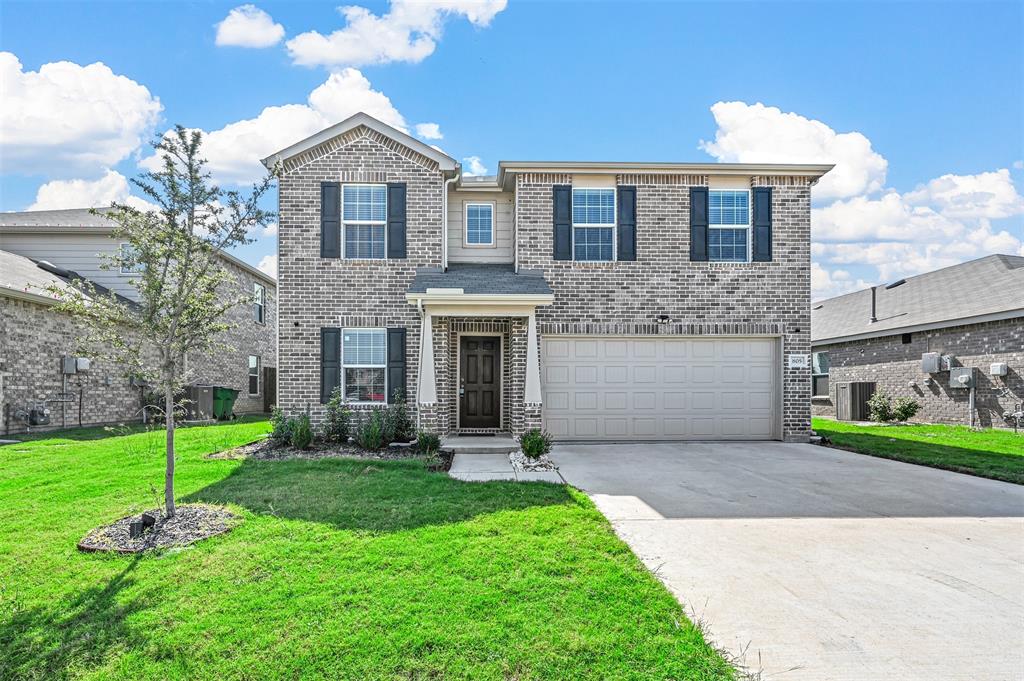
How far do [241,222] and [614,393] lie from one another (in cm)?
801

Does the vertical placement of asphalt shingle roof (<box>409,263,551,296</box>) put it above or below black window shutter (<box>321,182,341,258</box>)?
below

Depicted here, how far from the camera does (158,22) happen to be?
9133 mm

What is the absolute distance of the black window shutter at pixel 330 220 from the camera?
1173 centimetres

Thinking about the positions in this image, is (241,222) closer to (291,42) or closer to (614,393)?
(291,42)

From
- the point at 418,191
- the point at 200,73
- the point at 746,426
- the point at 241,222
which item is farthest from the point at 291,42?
the point at 746,426

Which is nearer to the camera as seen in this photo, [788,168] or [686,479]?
[686,479]

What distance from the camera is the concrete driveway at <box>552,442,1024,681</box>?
3367 mm

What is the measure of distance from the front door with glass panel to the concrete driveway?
3.92 m

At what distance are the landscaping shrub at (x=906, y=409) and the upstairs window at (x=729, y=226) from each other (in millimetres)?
8432

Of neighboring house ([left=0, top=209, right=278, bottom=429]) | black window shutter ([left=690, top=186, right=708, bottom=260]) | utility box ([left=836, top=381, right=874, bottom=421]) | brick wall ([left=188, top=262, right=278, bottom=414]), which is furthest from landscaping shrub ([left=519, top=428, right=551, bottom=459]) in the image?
utility box ([left=836, top=381, right=874, bottom=421])

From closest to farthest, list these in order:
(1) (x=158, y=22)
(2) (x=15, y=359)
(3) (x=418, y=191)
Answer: (1) (x=158, y=22)
(3) (x=418, y=191)
(2) (x=15, y=359)

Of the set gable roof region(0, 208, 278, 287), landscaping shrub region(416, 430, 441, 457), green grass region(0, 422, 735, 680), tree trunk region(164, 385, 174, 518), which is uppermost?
gable roof region(0, 208, 278, 287)

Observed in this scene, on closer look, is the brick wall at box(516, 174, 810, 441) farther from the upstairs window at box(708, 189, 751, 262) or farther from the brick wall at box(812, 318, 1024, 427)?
the brick wall at box(812, 318, 1024, 427)

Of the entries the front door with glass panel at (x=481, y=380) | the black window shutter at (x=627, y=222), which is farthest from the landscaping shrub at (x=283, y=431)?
the black window shutter at (x=627, y=222)
